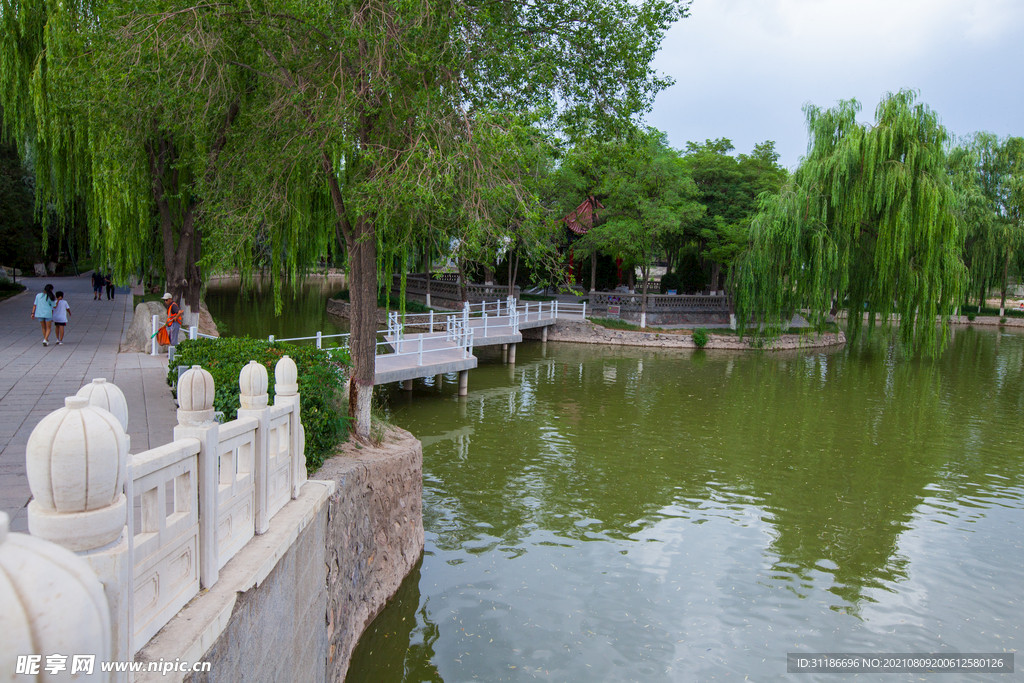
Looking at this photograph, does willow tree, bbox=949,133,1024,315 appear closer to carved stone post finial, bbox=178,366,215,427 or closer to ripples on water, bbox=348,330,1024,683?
ripples on water, bbox=348,330,1024,683

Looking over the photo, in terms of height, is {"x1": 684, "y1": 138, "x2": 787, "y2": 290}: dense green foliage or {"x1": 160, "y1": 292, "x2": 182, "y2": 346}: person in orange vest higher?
{"x1": 684, "y1": 138, "x2": 787, "y2": 290}: dense green foliage

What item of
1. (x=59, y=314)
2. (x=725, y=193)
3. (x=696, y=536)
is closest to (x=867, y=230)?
(x=725, y=193)

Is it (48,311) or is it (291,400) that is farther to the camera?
(48,311)

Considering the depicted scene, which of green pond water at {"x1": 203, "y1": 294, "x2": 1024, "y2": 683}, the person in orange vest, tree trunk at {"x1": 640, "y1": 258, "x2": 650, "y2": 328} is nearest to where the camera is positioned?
green pond water at {"x1": 203, "y1": 294, "x2": 1024, "y2": 683}

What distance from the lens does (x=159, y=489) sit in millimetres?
3295

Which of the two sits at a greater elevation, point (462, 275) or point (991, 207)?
point (991, 207)

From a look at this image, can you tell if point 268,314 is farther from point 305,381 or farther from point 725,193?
point 305,381

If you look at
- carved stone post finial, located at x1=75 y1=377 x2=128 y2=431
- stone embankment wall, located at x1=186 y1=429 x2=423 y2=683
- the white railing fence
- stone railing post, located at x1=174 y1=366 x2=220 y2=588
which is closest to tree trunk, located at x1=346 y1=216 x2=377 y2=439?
stone embankment wall, located at x1=186 y1=429 x2=423 y2=683

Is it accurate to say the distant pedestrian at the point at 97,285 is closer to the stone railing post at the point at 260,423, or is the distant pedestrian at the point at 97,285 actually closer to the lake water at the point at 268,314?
the lake water at the point at 268,314

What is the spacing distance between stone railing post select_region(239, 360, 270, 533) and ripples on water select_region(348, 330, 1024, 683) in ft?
8.93

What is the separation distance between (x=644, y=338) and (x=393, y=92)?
76.8 feet

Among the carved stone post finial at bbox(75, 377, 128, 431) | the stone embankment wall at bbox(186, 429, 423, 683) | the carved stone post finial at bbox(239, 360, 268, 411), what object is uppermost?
the carved stone post finial at bbox(75, 377, 128, 431)

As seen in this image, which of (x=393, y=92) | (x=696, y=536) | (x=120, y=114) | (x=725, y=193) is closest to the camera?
(x=393, y=92)

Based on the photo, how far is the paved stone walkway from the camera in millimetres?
6188
